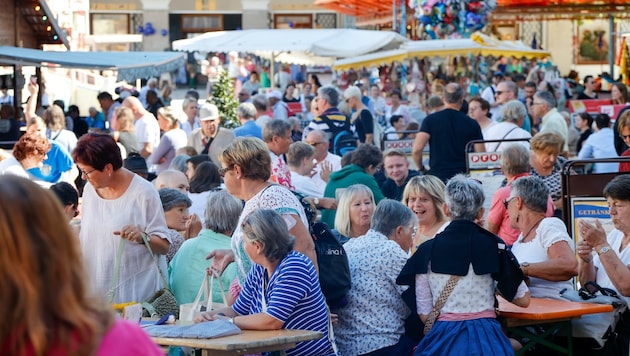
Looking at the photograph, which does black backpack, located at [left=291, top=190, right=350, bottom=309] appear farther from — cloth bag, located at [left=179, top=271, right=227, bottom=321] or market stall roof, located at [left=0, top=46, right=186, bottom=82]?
market stall roof, located at [left=0, top=46, right=186, bottom=82]

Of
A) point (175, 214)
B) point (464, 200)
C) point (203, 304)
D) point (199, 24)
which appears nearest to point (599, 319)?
point (464, 200)

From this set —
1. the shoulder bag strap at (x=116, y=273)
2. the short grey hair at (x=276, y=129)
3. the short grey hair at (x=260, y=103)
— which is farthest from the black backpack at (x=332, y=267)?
the short grey hair at (x=260, y=103)

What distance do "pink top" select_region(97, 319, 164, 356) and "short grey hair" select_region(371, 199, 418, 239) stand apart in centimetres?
391

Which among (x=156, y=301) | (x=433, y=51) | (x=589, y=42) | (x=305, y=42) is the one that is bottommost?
(x=156, y=301)

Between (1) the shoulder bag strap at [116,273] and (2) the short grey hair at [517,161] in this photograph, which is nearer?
(1) the shoulder bag strap at [116,273]

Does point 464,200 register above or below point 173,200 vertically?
above

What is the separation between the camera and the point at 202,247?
6176 millimetres

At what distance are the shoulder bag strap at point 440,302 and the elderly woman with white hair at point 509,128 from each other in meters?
Answer: 5.77

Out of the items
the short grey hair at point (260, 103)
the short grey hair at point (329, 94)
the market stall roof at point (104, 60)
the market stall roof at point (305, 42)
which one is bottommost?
the short grey hair at point (260, 103)

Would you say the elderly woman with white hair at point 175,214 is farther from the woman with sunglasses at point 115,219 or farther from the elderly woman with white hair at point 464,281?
the elderly woman with white hair at point 464,281

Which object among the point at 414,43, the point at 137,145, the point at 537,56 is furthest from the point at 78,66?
the point at 537,56

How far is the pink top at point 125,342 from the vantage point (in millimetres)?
2191

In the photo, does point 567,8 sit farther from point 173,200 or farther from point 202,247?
point 202,247

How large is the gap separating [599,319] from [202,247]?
2.20m
